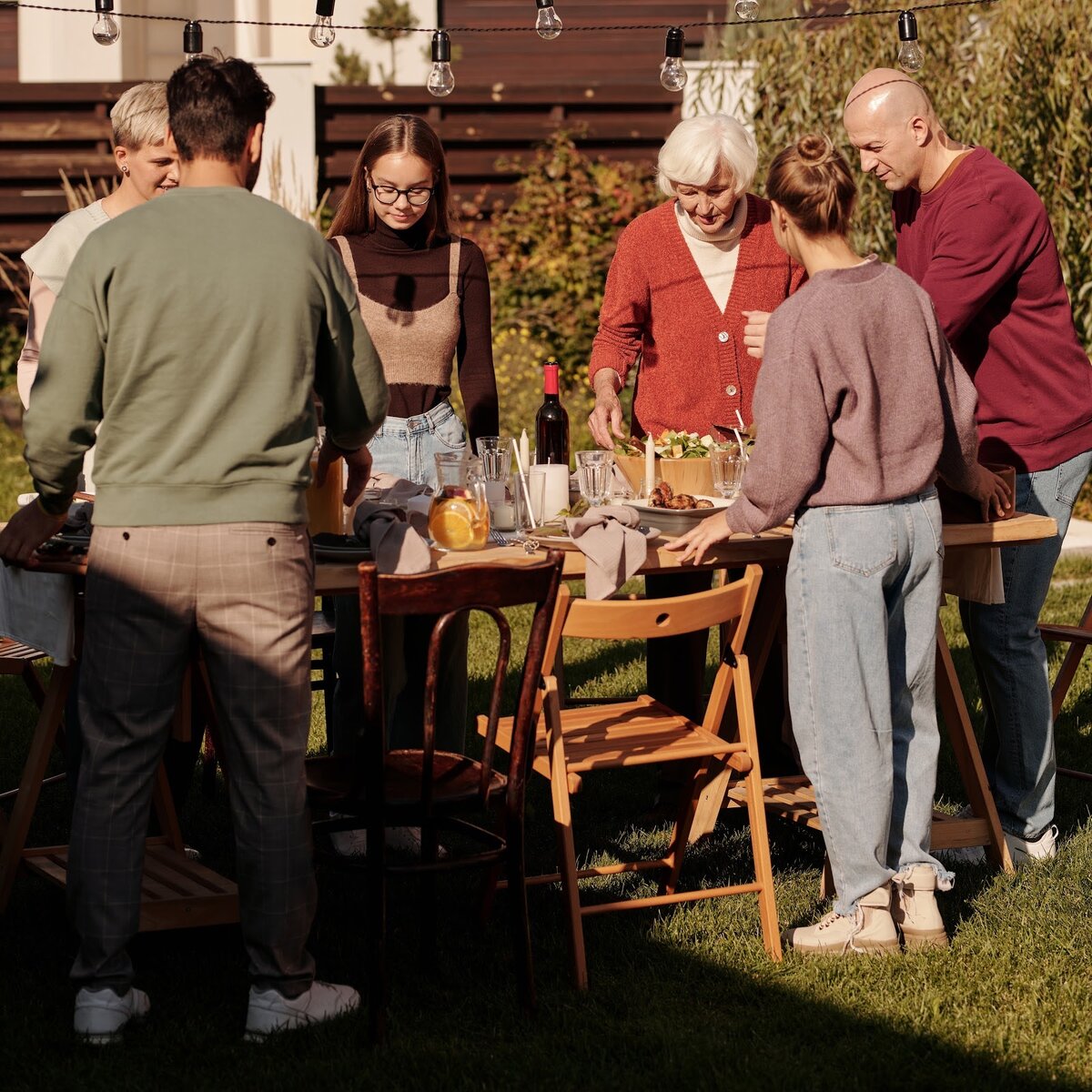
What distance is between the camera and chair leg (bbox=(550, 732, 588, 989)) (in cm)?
332

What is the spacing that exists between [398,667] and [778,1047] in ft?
4.60

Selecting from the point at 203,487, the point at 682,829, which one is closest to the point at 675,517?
the point at 682,829

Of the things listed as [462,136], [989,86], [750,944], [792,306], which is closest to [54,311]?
[792,306]

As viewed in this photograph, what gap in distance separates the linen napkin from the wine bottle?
45cm

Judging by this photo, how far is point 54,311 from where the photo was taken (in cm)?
275

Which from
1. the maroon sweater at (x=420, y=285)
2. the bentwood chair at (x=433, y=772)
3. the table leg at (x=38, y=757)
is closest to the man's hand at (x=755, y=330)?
the bentwood chair at (x=433, y=772)

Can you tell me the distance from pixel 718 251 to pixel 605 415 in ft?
1.95

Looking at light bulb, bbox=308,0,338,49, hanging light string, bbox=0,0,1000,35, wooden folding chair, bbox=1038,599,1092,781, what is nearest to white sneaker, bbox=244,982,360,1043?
wooden folding chair, bbox=1038,599,1092,781

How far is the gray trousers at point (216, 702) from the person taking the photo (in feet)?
9.29

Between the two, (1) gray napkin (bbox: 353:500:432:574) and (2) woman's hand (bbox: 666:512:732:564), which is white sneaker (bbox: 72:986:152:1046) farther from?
(2) woman's hand (bbox: 666:512:732:564)

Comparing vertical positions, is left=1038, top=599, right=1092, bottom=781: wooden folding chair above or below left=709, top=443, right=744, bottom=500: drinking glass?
below

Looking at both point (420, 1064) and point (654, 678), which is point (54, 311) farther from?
point (654, 678)

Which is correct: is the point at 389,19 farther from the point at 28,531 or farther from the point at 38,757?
the point at 28,531

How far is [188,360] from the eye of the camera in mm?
2740
